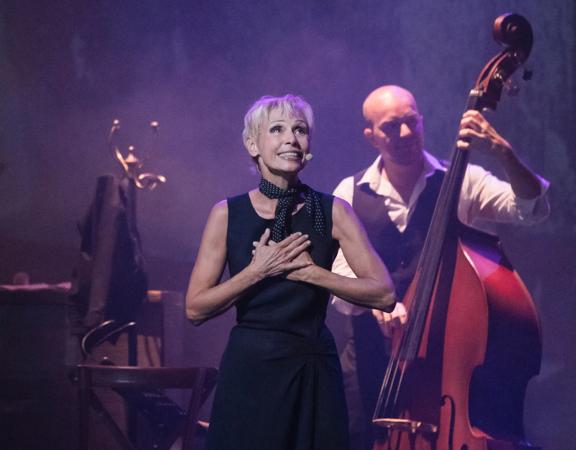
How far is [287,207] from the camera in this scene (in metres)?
1.70

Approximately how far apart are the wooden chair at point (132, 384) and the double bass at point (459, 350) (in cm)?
62

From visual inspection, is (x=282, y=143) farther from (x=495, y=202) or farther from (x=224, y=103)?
(x=224, y=103)

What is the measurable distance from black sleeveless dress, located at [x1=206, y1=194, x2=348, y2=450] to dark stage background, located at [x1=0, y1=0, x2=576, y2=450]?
2.58 metres

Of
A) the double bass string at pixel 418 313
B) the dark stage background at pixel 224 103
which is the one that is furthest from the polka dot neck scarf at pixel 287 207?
the dark stage background at pixel 224 103

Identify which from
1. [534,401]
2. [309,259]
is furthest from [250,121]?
[534,401]

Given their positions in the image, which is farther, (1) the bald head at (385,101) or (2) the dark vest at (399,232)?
(1) the bald head at (385,101)

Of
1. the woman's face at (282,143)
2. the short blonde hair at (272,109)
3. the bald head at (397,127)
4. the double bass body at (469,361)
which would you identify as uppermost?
the bald head at (397,127)

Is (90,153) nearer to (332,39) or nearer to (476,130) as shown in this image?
(332,39)

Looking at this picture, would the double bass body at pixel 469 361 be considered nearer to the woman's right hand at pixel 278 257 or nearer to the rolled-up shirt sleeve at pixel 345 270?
the rolled-up shirt sleeve at pixel 345 270

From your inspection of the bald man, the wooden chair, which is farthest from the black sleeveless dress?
the bald man

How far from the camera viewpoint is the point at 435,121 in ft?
15.2

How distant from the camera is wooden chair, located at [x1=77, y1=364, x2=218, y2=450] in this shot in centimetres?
262

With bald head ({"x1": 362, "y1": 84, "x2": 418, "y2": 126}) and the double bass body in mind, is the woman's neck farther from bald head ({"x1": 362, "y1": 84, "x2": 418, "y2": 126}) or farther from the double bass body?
bald head ({"x1": 362, "y1": 84, "x2": 418, "y2": 126})

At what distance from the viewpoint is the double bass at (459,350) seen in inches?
96.2
